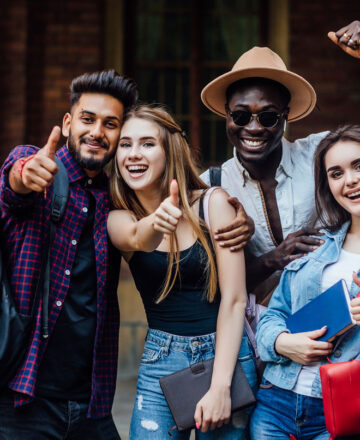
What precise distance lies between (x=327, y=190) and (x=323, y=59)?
382cm

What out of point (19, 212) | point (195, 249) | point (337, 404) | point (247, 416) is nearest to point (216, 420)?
point (247, 416)

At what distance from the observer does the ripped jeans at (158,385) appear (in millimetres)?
2463

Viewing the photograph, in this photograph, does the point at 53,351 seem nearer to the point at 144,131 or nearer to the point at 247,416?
the point at 247,416

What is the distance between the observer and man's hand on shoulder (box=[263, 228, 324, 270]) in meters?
2.76

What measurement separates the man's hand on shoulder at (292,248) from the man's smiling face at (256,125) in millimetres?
401

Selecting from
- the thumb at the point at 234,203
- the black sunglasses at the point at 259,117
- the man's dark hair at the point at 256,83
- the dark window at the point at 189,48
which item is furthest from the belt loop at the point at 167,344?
the dark window at the point at 189,48

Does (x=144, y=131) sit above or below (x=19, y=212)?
above

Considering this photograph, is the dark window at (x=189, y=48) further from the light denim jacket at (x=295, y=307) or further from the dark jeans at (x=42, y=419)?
the dark jeans at (x=42, y=419)

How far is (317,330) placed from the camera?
7.66ft

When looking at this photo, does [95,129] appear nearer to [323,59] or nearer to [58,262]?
[58,262]

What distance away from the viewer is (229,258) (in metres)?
2.55

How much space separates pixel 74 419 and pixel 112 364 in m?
0.27

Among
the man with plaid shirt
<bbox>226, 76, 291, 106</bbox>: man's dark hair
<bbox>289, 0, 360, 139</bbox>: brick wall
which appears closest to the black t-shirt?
the man with plaid shirt

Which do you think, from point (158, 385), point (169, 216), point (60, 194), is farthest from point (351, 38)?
point (158, 385)
